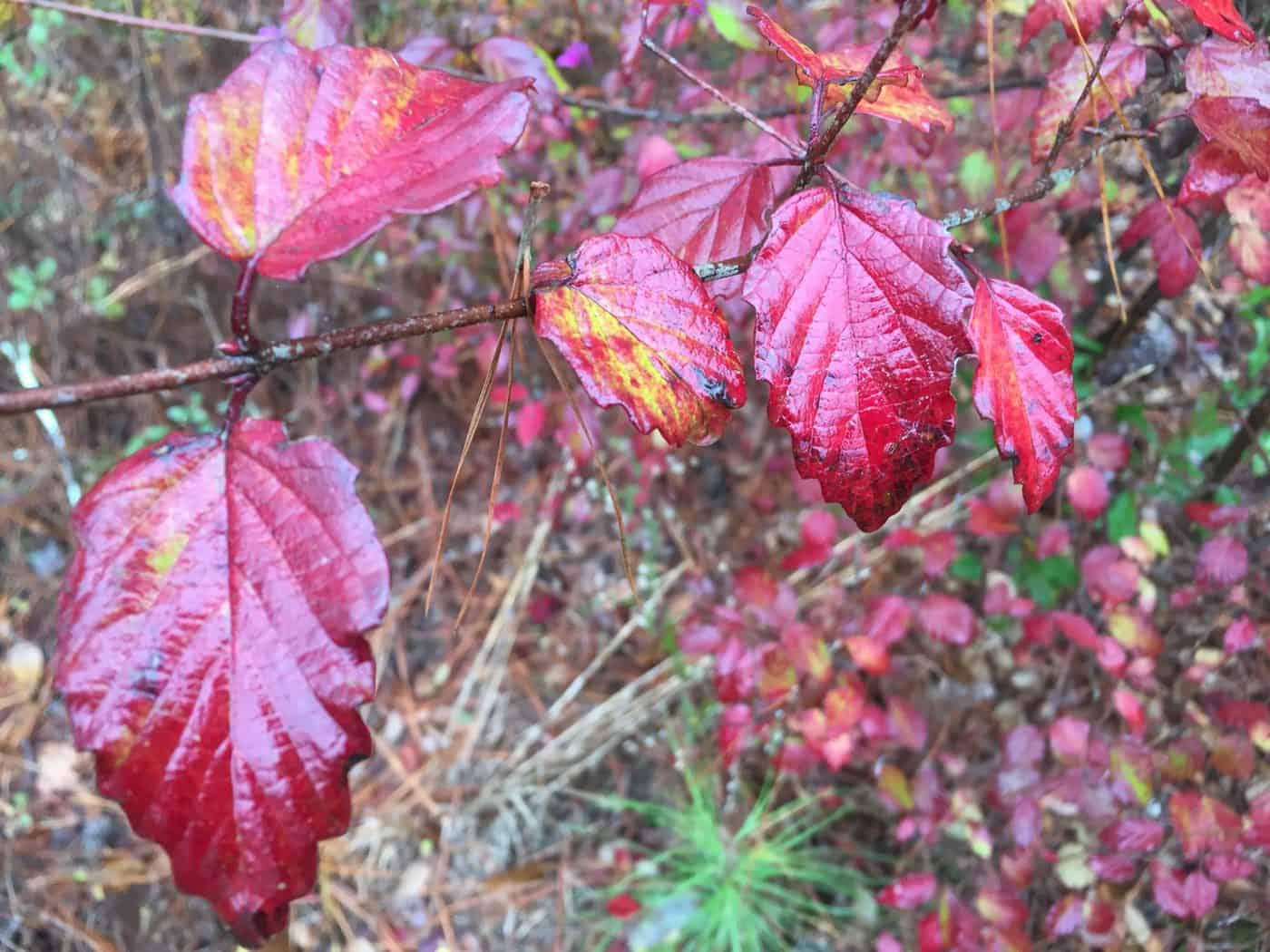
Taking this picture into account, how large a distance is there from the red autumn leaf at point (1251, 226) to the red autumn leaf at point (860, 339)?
645 millimetres

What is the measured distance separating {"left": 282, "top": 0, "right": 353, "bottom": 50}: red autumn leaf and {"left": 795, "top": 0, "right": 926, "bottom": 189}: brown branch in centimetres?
70

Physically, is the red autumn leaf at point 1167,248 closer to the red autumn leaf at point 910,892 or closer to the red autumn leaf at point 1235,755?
the red autumn leaf at point 1235,755

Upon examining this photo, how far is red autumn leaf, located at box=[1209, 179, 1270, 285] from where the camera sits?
937mm

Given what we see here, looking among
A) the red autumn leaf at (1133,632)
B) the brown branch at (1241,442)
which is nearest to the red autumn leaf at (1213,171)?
the brown branch at (1241,442)

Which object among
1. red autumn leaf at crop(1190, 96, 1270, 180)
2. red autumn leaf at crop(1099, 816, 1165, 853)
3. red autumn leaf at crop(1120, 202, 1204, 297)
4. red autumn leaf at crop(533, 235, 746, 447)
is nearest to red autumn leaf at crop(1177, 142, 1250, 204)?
red autumn leaf at crop(1190, 96, 1270, 180)

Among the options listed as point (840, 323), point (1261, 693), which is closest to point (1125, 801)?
point (1261, 693)

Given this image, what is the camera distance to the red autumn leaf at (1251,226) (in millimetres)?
937

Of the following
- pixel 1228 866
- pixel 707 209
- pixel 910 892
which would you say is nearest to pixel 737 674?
pixel 910 892

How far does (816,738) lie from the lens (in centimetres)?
150

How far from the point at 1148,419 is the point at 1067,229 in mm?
438

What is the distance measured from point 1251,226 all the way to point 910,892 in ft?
3.87

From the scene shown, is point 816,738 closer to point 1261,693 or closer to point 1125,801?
point 1125,801

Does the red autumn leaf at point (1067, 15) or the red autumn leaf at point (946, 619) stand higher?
the red autumn leaf at point (1067, 15)

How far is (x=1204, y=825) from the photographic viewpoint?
47.4 inches
